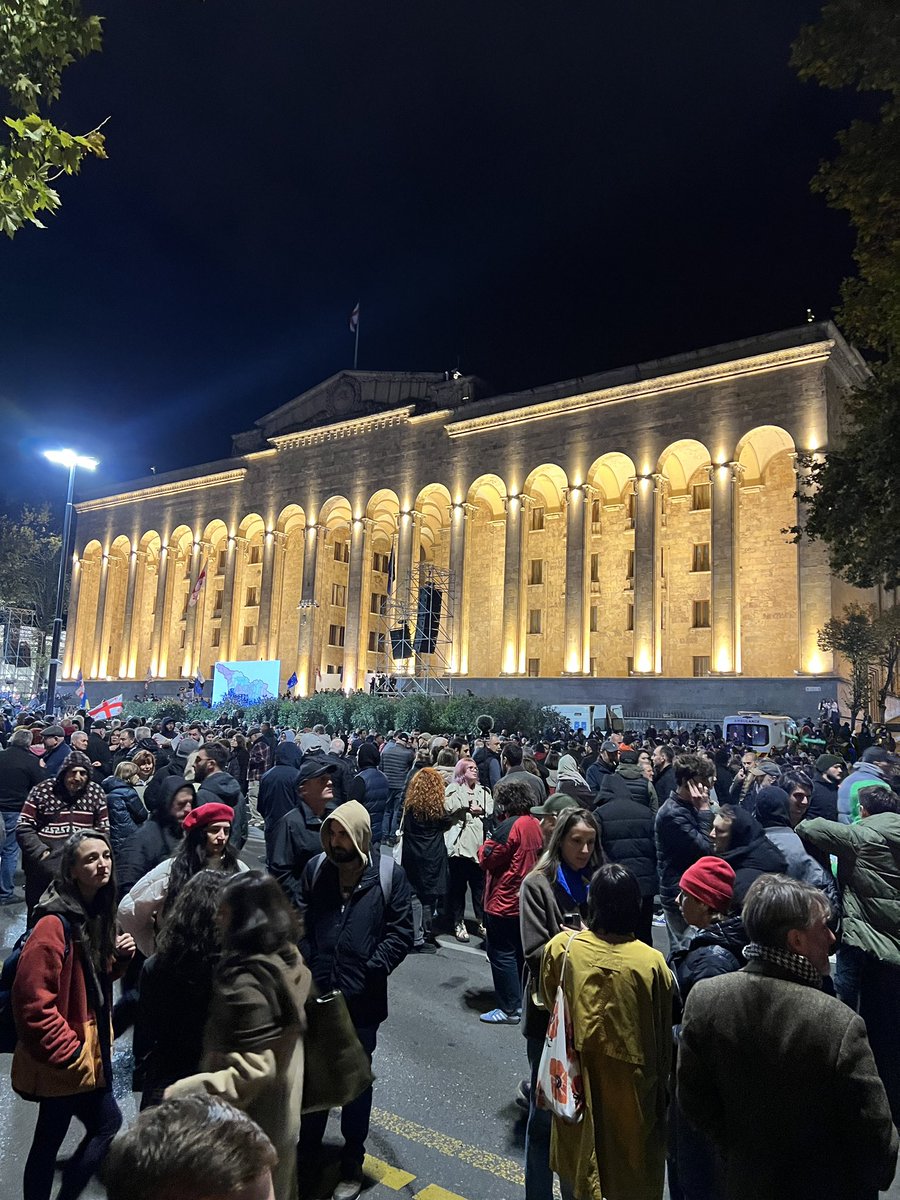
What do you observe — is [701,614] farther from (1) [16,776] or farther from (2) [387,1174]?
(2) [387,1174]

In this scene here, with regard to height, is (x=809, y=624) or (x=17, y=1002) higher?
(x=809, y=624)

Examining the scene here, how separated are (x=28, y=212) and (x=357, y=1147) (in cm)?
659

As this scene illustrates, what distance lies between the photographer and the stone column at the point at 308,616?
42.6 meters

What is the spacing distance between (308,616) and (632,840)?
37954mm

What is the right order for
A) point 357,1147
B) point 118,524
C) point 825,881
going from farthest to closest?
1. point 118,524
2. point 825,881
3. point 357,1147

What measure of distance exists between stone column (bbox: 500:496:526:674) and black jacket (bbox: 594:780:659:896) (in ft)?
96.9

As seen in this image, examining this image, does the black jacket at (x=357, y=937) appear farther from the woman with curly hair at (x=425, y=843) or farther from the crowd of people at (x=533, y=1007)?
the woman with curly hair at (x=425, y=843)

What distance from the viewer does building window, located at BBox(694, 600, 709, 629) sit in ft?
115

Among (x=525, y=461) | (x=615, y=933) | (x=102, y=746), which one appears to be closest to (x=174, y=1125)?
(x=615, y=933)

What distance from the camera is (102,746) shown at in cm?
1048

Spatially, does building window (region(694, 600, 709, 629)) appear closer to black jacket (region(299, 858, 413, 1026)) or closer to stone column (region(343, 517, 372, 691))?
stone column (region(343, 517, 372, 691))

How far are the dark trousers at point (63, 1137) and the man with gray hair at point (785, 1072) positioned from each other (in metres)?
2.34

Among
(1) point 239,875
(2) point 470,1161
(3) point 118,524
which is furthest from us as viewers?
(3) point 118,524

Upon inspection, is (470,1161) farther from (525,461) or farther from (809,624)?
(525,461)
